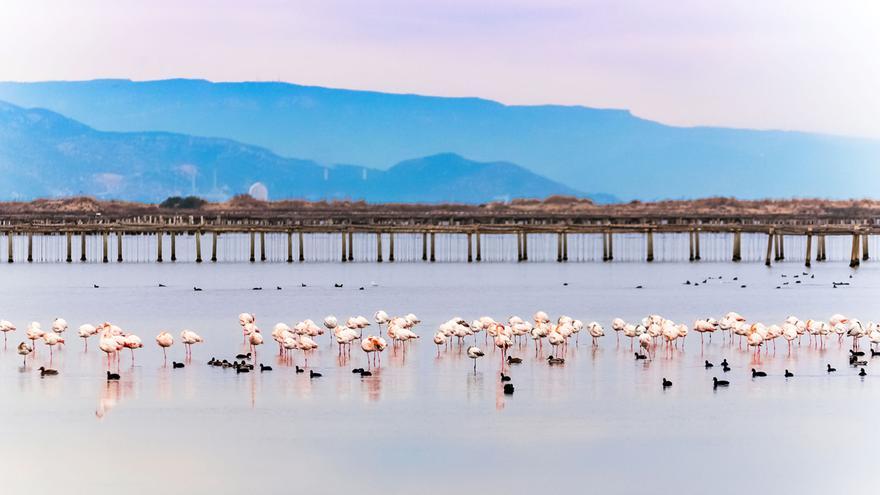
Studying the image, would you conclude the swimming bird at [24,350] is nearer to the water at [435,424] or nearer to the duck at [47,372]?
the water at [435,424]

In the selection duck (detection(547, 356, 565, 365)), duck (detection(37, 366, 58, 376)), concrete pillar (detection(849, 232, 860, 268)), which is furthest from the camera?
concrete pillar (detection(849, 232, 860, 268))

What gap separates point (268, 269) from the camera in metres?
80.1

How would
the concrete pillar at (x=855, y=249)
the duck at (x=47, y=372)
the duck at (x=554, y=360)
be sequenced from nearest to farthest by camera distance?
the duck at (x=47, y=372)
the duck at (x=554, y=360)
the concrete pillar at (x=855, y=249)

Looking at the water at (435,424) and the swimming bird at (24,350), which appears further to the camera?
the swimming bird at (24,350)

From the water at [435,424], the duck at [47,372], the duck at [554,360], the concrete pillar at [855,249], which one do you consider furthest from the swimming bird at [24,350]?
the concrete pillar at [855,249]

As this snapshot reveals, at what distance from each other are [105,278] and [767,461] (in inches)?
2129

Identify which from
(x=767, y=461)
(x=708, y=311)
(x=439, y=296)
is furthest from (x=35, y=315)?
(x=767, y=461)

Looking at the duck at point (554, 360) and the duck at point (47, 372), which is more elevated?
the duck at point (554, 360)

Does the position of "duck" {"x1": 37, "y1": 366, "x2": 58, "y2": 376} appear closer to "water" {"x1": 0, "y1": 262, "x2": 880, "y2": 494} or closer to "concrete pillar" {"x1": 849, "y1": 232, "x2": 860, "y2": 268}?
"water" {"x1": 0, "y1": 262, "x2": 880, "y2": 494}

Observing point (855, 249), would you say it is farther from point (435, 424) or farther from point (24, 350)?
point (435, 424)

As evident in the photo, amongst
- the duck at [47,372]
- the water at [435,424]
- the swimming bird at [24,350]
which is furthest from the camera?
the swimming bird at [24,350]

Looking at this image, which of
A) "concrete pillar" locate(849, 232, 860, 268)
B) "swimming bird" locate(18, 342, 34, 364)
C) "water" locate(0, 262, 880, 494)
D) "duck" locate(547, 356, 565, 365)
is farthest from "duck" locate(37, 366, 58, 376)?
"concrete pillar" locate(849, 232, 860, 268)

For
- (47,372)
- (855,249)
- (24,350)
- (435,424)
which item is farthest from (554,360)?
(855,249)

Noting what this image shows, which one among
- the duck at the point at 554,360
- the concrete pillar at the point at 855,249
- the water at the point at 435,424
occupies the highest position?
the concrete pillar at the point at 855,249
